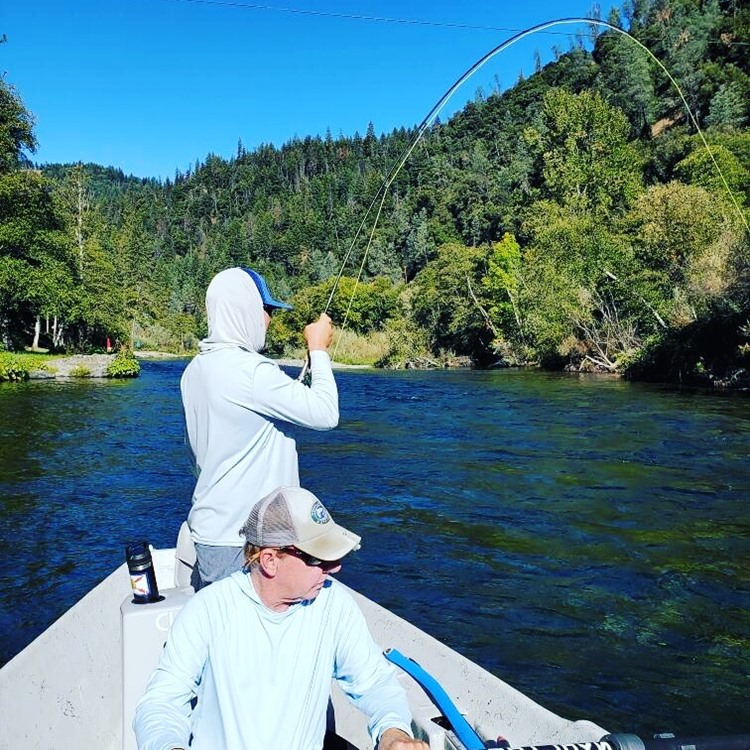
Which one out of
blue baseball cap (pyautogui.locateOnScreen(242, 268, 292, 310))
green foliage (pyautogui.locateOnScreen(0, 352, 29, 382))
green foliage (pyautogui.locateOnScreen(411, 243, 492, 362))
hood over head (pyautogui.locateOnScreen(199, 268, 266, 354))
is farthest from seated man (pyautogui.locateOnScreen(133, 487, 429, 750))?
green foliage (pyautogui.locateOnScreen(411, 243, 492, 362))

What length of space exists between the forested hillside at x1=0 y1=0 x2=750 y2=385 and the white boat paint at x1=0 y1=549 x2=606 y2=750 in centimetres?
186

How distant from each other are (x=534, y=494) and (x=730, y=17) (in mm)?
100542

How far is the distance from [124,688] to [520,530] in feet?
22.6

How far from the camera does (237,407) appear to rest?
2.82 m

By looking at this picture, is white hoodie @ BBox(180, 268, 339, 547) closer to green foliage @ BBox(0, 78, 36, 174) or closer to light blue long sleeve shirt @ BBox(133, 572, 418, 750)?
light blue long sleeve shirt @ BBox(133, 572, 418, 750)

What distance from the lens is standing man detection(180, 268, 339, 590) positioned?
2.79 m

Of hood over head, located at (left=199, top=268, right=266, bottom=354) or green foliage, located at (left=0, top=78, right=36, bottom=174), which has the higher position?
green foliage, located at (left=0, top=78, right=36, bottom=174)

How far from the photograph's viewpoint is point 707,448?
13930 millimetres

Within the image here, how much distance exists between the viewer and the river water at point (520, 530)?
5910 mm

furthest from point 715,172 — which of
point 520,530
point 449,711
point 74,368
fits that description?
point 449,711

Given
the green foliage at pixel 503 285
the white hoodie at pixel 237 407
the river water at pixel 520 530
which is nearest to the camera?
the white hoodie at pixel 237 407

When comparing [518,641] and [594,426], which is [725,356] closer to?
[594,426]

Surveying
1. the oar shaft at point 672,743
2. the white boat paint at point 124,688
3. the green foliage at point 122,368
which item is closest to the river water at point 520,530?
the white boat paint at point 124,688

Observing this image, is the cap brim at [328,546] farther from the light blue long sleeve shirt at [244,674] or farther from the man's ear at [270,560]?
the light blue long sleeve shirt at [244,674]
